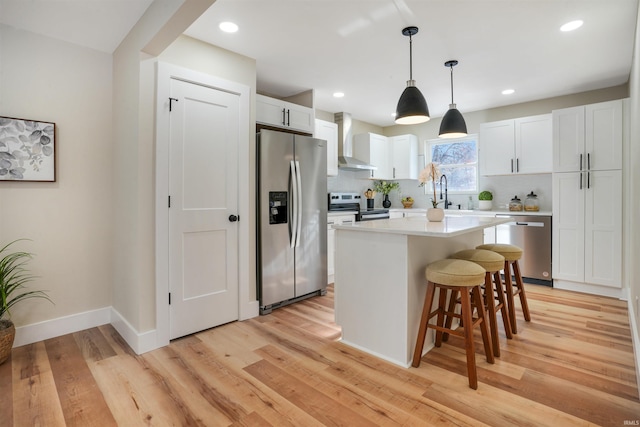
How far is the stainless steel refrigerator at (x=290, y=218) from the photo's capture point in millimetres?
3230

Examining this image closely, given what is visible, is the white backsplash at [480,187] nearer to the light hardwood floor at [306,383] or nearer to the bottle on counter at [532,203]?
the bottle on counter at [532,203]

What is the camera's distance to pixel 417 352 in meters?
2.18

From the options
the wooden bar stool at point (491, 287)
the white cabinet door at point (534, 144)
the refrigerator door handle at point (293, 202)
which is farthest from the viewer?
the white cabinet door at point (534, 144)

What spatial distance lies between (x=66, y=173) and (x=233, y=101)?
1.56 m

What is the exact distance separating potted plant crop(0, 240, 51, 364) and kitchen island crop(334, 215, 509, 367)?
236 centimetres

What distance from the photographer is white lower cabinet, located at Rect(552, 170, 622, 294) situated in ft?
12.2

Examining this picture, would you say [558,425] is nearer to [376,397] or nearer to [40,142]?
[376,397]

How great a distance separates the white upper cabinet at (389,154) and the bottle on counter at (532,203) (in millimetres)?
1788

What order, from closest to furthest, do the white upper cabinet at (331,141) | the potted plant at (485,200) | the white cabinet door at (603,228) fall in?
the white cabinet door at (603,228) → the white upper cabinet at (331,141) → the potted plant at (485,200)

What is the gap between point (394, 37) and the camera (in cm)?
279

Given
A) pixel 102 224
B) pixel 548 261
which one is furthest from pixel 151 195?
pixel 548 261

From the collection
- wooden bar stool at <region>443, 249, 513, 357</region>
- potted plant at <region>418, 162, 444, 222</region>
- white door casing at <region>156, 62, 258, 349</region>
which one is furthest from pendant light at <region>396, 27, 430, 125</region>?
white door casing at <region>156, 62, 258, 349</region>

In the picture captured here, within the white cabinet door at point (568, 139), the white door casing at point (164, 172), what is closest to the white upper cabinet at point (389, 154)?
the white cabinet door at point (568, 139)

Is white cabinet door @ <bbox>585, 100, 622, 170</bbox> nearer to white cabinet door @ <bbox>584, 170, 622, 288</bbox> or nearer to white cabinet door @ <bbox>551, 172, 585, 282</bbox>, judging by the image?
white cabinet door @ <bbox>584, 170, 622, 288</bbox>
